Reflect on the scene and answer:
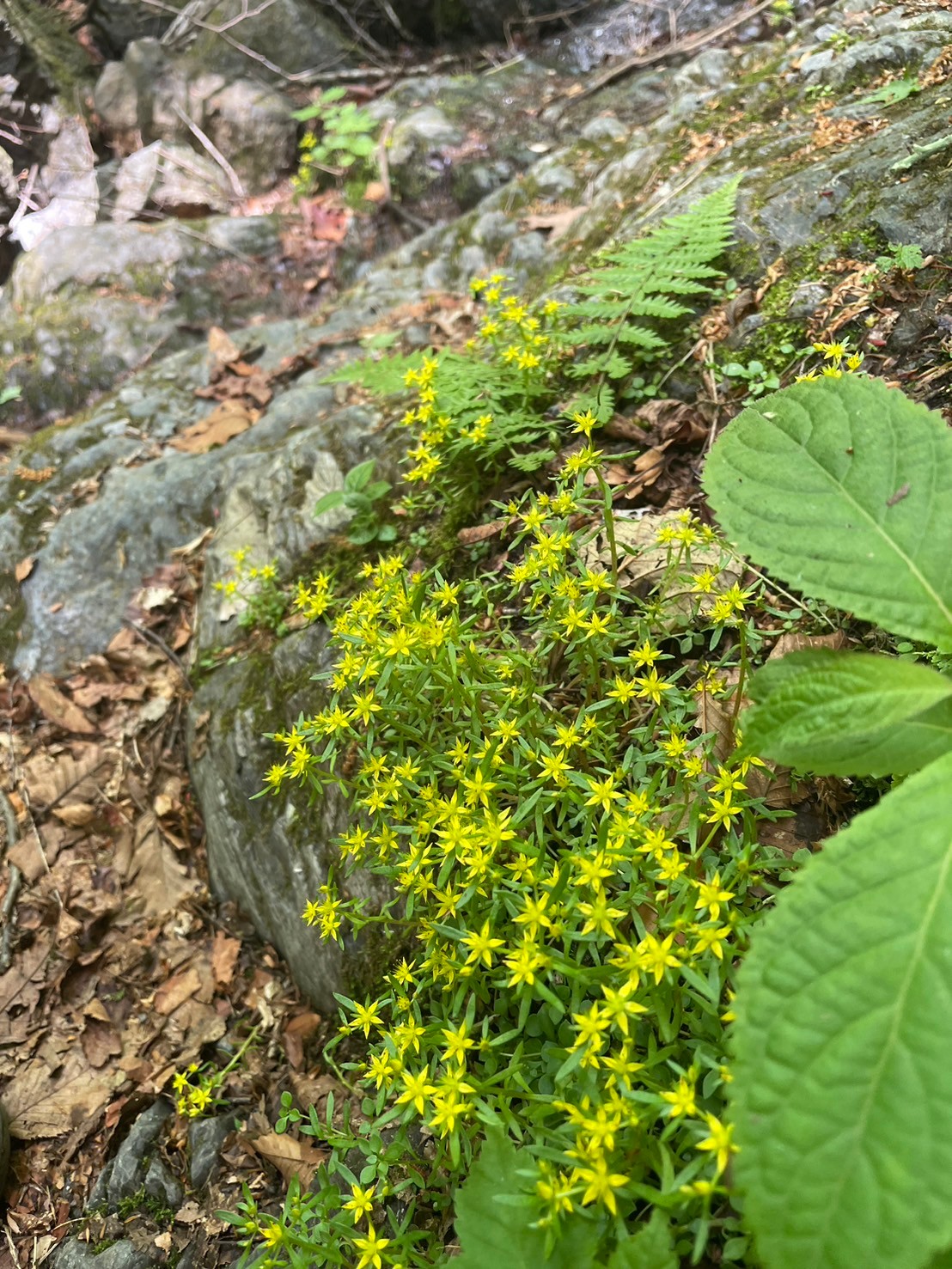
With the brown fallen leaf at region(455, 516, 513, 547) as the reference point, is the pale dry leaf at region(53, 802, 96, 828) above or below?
below

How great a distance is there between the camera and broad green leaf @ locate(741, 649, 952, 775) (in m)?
1.34

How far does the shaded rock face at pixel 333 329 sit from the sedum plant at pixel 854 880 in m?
1.33

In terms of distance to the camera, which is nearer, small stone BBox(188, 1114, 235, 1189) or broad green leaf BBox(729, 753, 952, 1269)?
broad green leaf BBox(729, 753, 952, 1269)

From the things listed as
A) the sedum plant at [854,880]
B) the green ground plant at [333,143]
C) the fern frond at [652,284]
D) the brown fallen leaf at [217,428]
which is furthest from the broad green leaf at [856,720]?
the green ground plant at [333,143]

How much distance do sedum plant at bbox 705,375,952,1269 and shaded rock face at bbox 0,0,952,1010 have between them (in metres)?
1.33

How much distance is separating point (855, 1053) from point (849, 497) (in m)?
0.99

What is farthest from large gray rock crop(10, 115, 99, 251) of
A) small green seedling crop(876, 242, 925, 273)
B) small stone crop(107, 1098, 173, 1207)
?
small stone crop(107, 1098, 173, 1207)

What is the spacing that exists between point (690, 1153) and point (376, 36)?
458 inches

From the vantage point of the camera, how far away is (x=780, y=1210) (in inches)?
40.9

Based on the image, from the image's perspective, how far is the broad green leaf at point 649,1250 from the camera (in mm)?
1208

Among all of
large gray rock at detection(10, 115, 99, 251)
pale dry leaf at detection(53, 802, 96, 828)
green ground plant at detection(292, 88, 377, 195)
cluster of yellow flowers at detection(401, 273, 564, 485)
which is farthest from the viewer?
large gray rock at detection(10, 115, 99, 251)

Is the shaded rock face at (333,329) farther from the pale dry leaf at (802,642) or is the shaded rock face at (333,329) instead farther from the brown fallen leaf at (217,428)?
the pale dry leaf at (802,642)

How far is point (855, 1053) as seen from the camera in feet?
3.56

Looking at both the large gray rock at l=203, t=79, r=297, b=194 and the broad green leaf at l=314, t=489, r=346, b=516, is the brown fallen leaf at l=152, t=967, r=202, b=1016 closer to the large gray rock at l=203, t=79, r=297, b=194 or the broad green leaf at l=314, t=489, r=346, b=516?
the broad green leaf at l=314, t=489, r=346, b=516
